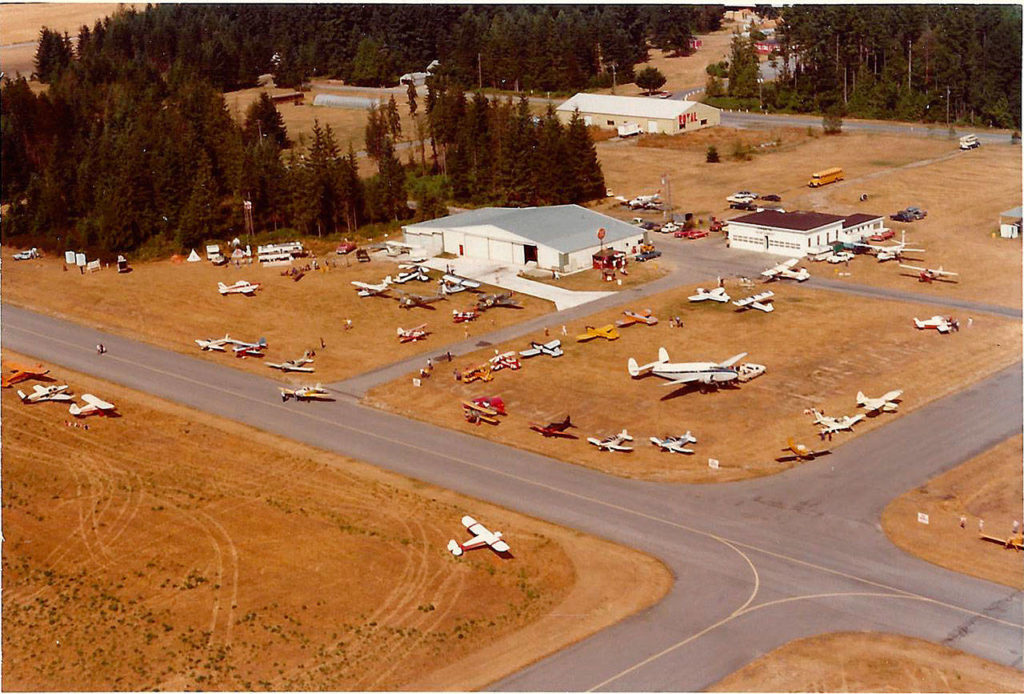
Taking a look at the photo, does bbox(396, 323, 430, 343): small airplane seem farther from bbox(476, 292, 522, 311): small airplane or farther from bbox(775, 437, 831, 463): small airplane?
bbox(775, 437, 831, 463): small airplane

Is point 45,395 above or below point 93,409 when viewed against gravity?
above

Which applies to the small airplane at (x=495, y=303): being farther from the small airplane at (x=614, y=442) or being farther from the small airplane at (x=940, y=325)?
the small airplane at (x=940, y=325)

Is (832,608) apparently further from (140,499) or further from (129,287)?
(129,287)

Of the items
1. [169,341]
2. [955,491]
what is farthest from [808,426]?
[169,341]

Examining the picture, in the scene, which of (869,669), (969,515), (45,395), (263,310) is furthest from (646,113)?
(869,669)

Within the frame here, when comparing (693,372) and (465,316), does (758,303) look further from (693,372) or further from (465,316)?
(465,316)

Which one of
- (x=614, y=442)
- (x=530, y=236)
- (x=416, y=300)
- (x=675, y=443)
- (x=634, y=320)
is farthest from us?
(x=530, y=236)

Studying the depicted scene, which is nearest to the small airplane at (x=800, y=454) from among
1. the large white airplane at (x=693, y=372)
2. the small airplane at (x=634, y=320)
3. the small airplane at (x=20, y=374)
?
the large white airplane at (x=693, y=372)
